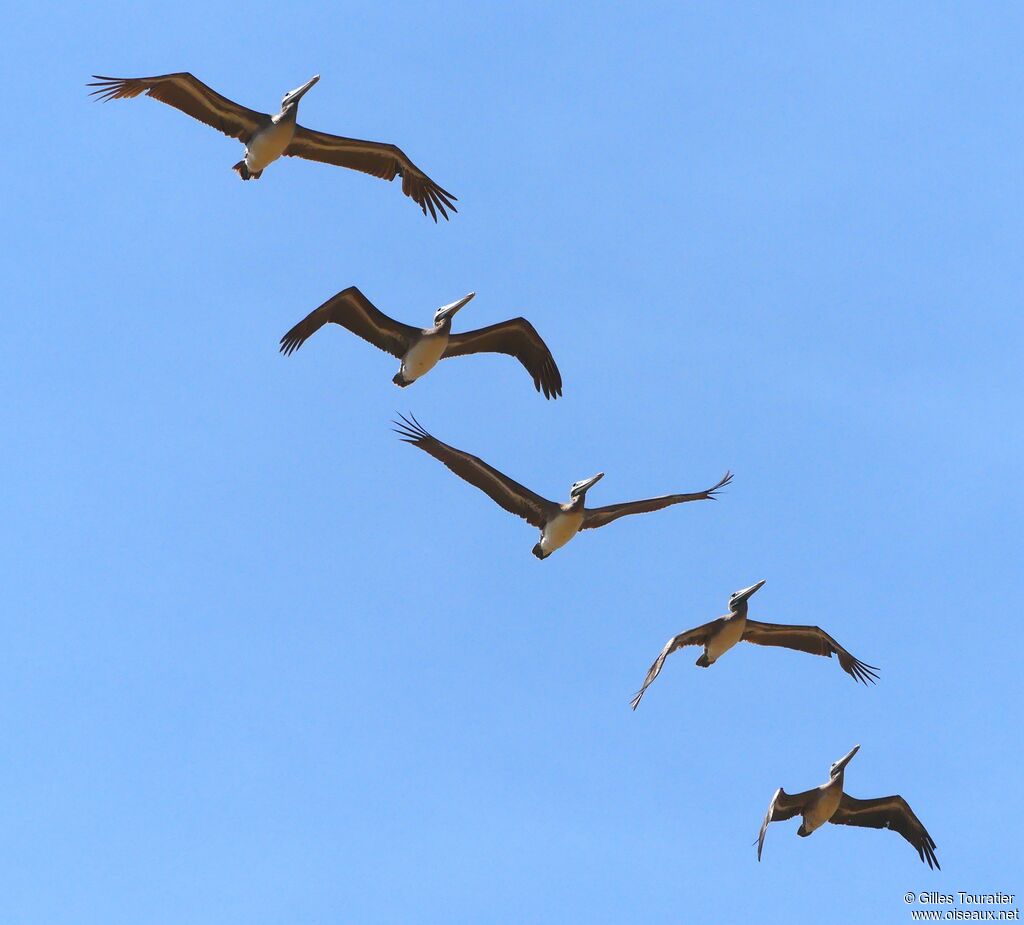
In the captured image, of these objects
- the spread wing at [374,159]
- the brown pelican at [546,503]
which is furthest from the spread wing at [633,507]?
the spread wing at [374,159]

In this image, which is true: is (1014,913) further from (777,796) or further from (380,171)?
(380,171)

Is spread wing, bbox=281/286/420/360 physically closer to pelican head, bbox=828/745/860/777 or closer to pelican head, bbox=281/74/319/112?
pelican head, bbox=281/74/319/112

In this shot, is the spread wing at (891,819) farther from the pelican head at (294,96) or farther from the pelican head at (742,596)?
the pelican head at (294,96)

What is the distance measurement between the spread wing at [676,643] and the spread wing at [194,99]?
11.4 meters

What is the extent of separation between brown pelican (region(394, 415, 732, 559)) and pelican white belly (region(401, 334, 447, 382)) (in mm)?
1455

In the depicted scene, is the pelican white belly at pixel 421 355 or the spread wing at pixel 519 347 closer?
the pelican white belly at pixel 421 355

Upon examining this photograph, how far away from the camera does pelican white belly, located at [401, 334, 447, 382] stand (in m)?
29.2

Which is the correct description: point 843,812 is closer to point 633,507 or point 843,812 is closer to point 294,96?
point 633,507

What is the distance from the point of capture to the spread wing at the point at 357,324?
28547mm

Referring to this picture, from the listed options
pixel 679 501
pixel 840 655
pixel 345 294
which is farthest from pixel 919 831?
pixel 345 294

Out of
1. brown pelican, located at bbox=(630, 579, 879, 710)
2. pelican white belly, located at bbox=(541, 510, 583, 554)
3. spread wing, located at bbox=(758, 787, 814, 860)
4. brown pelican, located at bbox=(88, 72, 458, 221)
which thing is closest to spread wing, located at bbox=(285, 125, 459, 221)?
brown pelican, located at bbox=(88, 72, 458, 221)

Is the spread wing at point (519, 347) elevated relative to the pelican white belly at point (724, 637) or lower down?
elevated

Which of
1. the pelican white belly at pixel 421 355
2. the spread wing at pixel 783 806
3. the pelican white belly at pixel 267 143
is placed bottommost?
the spread wing at pixel 783 806

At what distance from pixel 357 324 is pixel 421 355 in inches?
48.1
